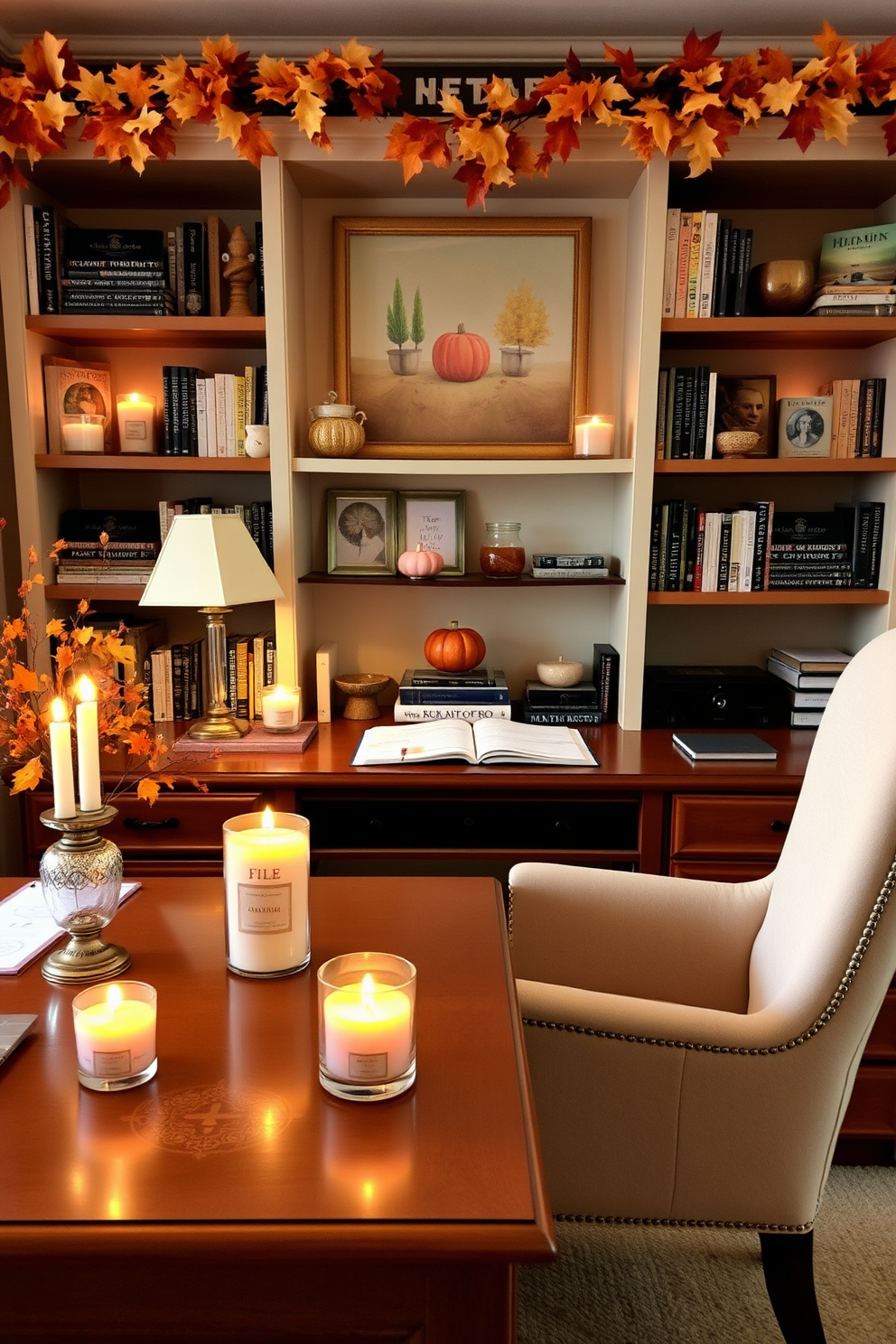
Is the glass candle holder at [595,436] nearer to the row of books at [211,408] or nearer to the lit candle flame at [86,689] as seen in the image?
the row of books at [211,408]

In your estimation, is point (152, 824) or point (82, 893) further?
point (152, 824)

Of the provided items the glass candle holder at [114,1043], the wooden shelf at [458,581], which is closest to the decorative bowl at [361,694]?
the wooden shelf at [458,581]

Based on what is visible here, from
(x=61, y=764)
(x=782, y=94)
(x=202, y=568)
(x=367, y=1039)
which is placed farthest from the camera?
(x=202, y=568)

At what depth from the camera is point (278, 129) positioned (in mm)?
2174

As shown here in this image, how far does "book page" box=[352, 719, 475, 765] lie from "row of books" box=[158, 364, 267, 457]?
0.79m

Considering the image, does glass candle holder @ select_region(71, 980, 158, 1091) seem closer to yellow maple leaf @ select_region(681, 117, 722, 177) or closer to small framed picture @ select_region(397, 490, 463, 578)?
small framed picture @ select_region(397, 490, 463, 578)

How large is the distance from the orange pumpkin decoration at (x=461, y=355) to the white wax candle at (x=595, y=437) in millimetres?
341

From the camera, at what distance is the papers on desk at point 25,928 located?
1268 millimetres

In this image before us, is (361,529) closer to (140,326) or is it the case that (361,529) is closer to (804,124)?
(140,326)

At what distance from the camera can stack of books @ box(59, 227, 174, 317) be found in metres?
2.31

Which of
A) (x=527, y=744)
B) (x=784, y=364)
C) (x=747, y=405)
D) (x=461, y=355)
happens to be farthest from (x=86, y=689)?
(x=784, y=364)

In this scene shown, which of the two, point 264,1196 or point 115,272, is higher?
point 115,272

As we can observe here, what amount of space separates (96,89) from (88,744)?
1639mm

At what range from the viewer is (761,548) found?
94.6 inches
